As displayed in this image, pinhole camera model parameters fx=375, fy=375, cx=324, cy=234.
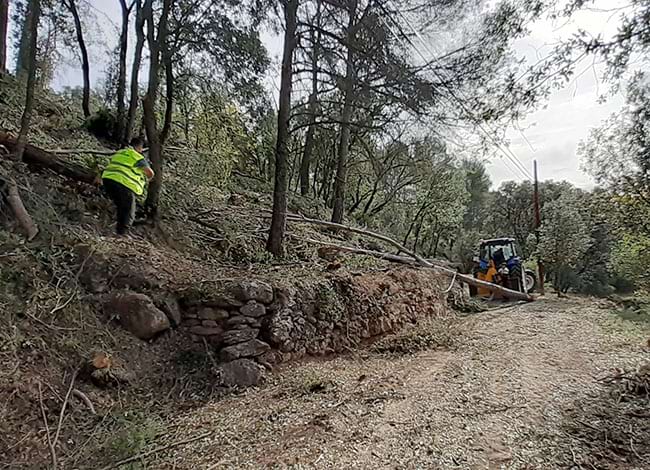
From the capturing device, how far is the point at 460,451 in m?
2.73

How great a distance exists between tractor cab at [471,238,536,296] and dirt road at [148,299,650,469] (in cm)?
570

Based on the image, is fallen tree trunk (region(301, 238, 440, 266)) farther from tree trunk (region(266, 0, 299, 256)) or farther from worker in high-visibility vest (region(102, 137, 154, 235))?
worker in high-visibility vest (region(102, 137, 154, 235))

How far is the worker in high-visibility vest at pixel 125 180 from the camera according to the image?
436 centimetres

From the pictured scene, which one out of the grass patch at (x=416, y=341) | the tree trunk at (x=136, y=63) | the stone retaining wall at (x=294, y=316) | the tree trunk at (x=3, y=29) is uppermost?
the tree trunk at (x=3, y=29)

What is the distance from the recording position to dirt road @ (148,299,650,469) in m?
2.66

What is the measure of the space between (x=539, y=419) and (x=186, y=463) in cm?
284

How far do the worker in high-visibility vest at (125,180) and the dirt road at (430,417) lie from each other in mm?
2535

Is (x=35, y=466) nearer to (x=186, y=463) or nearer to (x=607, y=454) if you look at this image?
(x=186, y=463)

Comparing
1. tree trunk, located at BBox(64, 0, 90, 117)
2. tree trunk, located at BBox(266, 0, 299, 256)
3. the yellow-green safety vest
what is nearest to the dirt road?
tree trunk, located at BBox(266, 0, 299, 256)

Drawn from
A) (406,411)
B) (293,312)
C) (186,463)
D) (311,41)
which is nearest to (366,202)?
(311,41)

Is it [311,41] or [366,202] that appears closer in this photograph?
[311,41]

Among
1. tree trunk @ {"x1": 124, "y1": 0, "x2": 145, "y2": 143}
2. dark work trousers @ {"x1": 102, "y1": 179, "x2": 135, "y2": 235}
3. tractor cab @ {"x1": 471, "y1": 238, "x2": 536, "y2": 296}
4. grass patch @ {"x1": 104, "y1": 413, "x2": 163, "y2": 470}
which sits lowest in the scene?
grass patch @ {"x1": 104, "y1": 413, "x2": 163, "y2": 470}

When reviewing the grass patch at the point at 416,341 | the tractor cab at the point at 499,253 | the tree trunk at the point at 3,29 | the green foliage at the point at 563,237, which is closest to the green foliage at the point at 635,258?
the green foliage at the point at 563,237

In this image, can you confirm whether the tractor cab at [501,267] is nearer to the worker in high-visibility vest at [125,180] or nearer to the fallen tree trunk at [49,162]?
the worker in high-visibility vest at [125,180]
